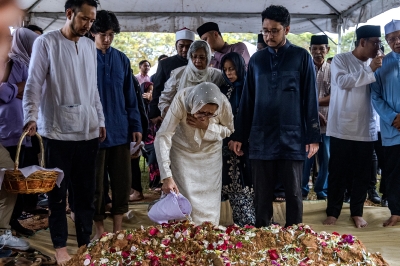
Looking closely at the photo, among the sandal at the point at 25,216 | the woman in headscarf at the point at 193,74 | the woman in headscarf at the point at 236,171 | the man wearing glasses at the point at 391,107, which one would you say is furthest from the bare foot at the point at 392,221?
the sandal at the point at 25,216

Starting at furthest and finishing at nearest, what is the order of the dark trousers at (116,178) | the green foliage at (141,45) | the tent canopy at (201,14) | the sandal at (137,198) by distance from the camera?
the green foliage at (141,45) < the tent canopy at (201,14) < the sandal at (137,198) < the dark trousers at (116,178)

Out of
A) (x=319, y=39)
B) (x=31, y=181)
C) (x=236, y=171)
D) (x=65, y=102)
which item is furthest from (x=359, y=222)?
(x=31, y=181)

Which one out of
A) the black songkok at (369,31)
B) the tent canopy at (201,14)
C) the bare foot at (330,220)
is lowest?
the bare foot at (330,220)

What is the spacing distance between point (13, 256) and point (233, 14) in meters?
6.35

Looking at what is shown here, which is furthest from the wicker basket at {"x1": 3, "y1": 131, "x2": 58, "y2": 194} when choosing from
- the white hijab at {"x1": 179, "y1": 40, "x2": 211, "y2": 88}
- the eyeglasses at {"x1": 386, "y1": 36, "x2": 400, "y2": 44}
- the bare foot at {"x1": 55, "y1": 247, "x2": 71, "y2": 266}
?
the eyeglasses at {"x1": 386, "y1": 36, "x2": 400, "y2": 44}

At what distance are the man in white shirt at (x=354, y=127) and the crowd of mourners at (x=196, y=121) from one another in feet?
0.04

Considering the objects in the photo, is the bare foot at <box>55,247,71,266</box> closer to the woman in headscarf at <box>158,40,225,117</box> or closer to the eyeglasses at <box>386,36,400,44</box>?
the woman in headscarf at <box>158,40,225,117</box>

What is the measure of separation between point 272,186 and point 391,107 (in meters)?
1.58

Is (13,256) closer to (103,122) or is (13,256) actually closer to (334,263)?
(103,122)

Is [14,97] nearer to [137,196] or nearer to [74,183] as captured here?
[74,183]

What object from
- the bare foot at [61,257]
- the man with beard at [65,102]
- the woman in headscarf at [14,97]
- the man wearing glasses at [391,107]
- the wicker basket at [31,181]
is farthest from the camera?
the man wearing glasses at [391,107]

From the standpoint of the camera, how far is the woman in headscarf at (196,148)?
376 cm

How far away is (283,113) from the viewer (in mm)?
3686

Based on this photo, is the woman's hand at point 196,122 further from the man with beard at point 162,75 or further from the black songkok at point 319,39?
the black songkok at point 319,39
